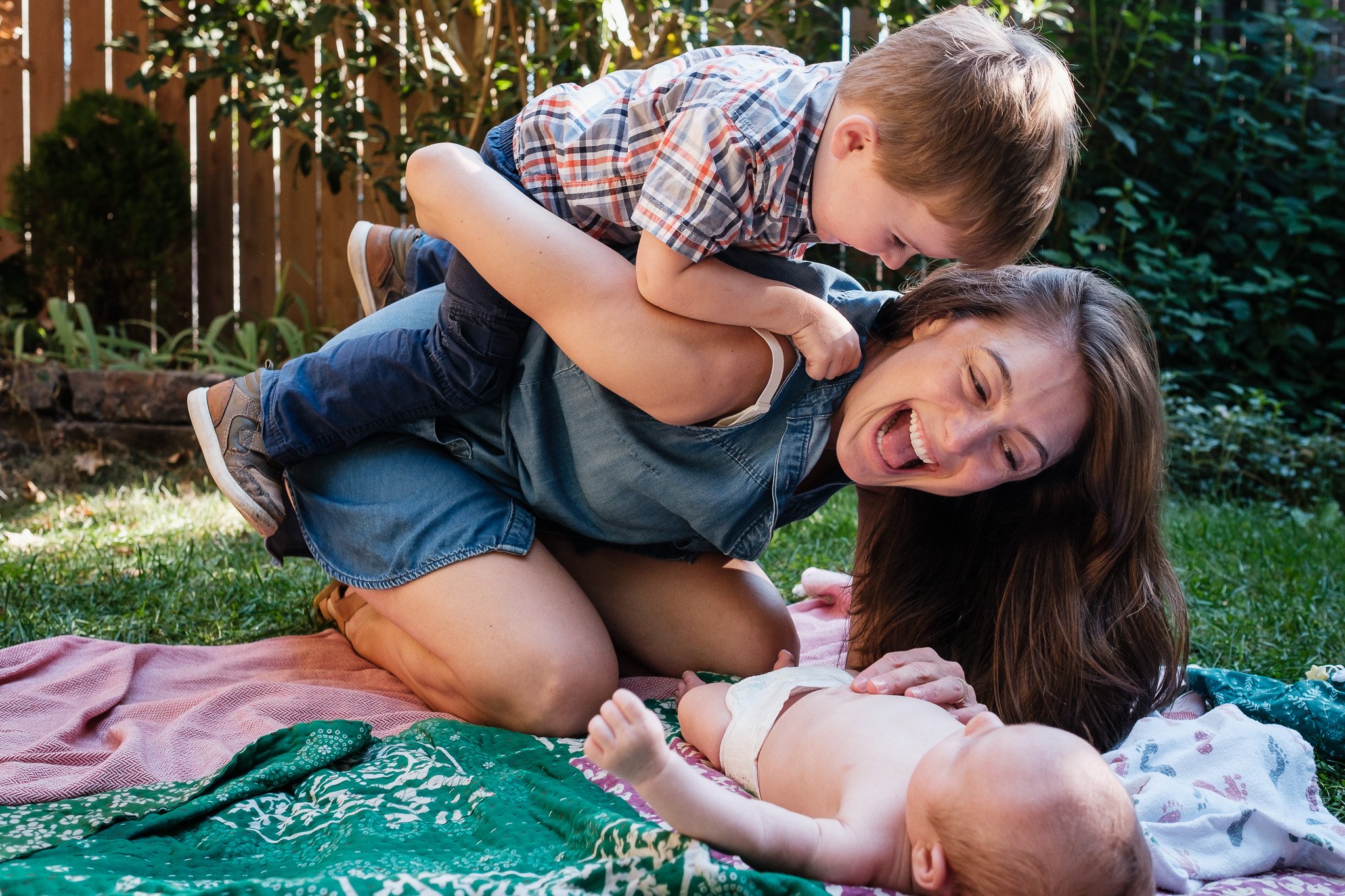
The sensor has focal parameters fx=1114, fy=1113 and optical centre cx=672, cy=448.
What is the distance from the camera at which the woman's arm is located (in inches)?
74.0

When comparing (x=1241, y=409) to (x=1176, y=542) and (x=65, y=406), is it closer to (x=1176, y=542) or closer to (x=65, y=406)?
(x=1176, y=542)

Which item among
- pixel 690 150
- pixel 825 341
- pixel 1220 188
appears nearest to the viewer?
pixel 690 150

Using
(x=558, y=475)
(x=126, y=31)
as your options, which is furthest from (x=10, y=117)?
(x=558, y=475)

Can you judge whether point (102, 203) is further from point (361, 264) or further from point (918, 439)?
point (918, 439)

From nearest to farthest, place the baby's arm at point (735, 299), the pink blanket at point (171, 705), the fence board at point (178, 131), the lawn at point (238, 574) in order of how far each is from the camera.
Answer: the pink blanket at point (171, 705)
the baby's arm at point (735, 299)
the lawn at point (238, 574)
the fence board at point (178, 131)

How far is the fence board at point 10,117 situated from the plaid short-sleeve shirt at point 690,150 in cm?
517

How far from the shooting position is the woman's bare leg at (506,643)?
199cm

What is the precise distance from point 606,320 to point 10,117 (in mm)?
5705

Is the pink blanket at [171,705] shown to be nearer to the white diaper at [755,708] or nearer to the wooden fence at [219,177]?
the white diaper at [755,708]

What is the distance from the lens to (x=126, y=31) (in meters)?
6.01

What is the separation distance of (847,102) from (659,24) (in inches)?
134

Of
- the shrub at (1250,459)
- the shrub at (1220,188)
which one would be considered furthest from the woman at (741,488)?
the shrub at (1220,188)

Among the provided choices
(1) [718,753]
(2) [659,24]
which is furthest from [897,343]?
(2) [659,24]

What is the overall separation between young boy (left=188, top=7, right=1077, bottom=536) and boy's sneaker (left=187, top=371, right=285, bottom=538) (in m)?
0.48
